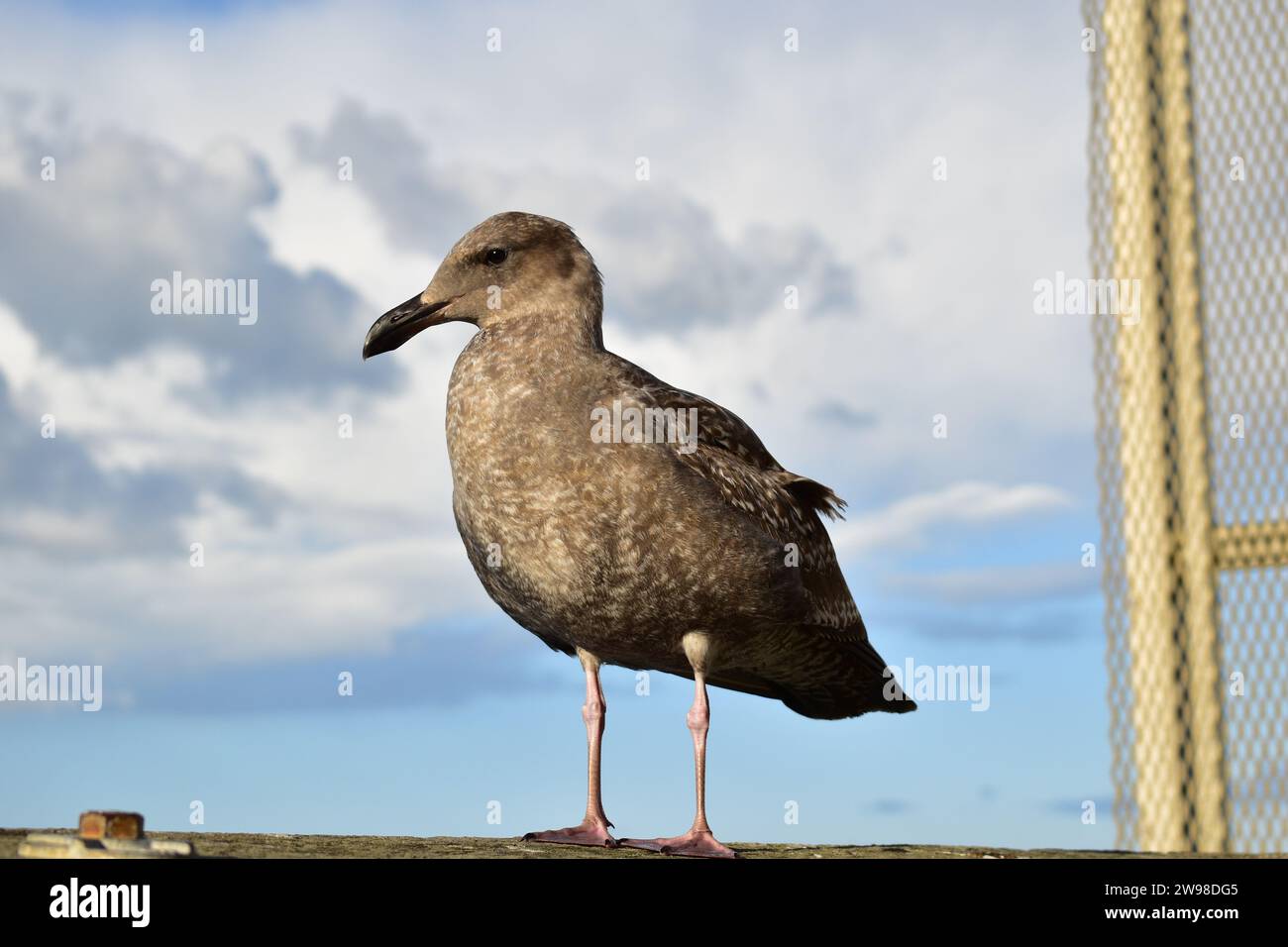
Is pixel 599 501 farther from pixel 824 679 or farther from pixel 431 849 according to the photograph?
pixel 824 679

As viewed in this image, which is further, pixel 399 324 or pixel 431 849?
pixel 399 324

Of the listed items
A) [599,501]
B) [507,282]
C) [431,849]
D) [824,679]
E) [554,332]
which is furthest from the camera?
[824,679]

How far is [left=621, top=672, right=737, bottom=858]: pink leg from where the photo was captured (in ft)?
22.0

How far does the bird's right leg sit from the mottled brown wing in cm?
119

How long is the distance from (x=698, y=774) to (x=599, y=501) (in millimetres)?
1465

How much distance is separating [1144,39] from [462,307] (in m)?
7.65

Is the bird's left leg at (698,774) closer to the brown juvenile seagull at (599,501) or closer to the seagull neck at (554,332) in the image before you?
the brown juvenile seagull at (599,501)

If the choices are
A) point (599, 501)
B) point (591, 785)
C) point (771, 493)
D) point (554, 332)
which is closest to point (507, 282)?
point (554, 332)

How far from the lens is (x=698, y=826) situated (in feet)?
22.6

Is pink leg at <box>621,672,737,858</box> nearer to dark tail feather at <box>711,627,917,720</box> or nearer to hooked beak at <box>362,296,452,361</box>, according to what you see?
dark tail feather at <box>711,627,917,720</box>

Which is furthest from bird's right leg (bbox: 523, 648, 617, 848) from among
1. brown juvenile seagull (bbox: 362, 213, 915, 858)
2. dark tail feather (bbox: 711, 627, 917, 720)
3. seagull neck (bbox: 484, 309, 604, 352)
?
seagull neck (bbox: 484, 309, 604, 352)

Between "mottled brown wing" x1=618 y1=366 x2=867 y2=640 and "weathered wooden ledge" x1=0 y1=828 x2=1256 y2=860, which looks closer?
"weathered wooden ledge" x1=0 y1=828 x2=1256 y2=860

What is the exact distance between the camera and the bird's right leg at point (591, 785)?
706cm

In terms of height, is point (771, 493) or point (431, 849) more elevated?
point (771, 493)
